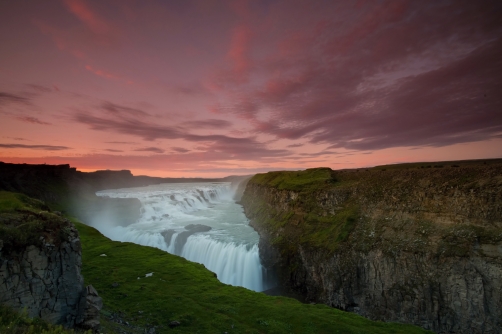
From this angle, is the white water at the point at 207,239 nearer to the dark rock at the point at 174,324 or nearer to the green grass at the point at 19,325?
the dark rock at the point at 174,324

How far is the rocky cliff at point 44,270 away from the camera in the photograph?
39.5ft

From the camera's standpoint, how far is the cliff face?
80.3 ft

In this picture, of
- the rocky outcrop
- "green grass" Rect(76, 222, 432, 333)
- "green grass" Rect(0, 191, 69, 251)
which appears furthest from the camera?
"green grass" Rect(76, 222, 432, 333)

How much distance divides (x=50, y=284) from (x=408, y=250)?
34.4 metres

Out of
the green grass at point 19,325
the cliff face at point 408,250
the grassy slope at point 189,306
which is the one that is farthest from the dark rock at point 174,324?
the cliff face at point 408,250

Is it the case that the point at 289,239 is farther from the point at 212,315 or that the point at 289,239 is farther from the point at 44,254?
the point at 44,254

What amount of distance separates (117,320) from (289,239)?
31899mm

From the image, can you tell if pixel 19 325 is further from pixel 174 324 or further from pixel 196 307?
pixel 196 307

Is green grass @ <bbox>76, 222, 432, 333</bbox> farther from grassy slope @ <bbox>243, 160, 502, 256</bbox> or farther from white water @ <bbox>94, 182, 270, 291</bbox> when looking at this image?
white water @ <bbox>94, 182, 270, 291</bbox>

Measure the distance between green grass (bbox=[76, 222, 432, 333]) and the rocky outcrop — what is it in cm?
265

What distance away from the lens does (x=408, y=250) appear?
2912 centimetres

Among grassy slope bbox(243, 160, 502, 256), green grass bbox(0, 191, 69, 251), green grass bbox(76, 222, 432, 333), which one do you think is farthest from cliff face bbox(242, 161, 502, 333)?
green grass bbox(0, 191, 69, 251)

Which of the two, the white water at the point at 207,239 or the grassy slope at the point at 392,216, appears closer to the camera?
the grassy slope at the point at 392,216

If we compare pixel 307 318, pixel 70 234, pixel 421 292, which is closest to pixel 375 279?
pixel 421 292
